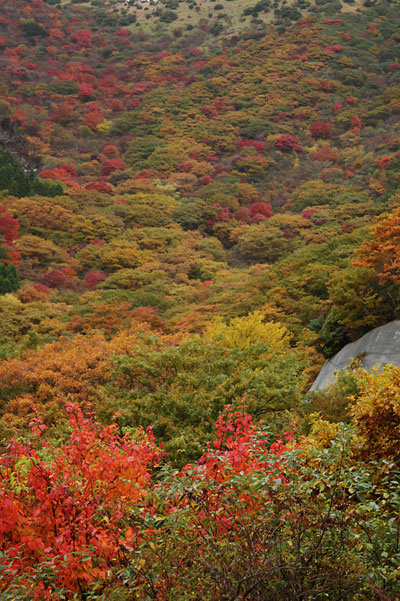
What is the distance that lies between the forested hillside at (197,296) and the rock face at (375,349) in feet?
2.15

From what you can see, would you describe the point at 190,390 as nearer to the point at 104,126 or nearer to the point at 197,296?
the point at 197,296

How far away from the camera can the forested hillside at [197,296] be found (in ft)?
13.9

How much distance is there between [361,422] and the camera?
6.16m

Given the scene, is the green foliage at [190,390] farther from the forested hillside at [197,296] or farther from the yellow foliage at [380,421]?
the yellow foliage at [380,421]

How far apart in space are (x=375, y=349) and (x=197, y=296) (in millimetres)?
18332

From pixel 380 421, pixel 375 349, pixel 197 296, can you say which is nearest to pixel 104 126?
pixel 197 296

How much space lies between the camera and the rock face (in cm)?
1366

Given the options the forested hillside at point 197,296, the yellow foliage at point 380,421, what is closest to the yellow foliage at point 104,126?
the forested hillside at point 197,296

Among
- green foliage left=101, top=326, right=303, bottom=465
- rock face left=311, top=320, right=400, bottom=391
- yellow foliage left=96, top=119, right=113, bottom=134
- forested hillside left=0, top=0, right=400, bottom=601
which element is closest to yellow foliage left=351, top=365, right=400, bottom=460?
forested hillside left=0, top=0, right=400, bottom=601

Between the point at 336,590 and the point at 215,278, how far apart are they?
31.4 metres

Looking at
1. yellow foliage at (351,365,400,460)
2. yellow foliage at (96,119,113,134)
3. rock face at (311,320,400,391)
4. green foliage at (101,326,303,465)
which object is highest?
yellow foliage at (351,365,400,460)

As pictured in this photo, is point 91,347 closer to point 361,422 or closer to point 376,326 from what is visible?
point 376,326

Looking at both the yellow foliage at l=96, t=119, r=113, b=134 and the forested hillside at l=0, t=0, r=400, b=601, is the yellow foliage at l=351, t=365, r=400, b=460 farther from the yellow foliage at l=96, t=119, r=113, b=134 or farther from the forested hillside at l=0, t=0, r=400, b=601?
the yellow foliage at l=96, t=119, r=113, b=134

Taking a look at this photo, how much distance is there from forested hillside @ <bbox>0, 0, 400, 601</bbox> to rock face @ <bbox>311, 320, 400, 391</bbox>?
66 centimetres
